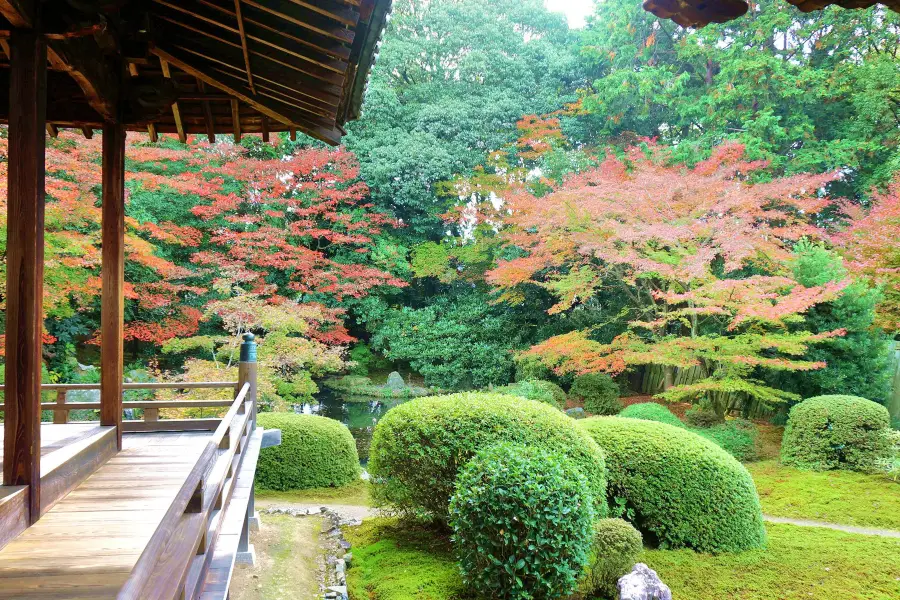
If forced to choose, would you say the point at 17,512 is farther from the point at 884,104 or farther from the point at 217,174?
the point at 884,104

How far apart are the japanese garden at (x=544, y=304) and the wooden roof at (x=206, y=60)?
0.49 ft

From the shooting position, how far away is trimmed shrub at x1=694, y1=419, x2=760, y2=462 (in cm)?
930

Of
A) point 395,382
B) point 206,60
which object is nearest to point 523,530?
point 206,60

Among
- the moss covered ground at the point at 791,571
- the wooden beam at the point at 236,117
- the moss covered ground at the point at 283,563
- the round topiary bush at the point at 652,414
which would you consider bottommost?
the moss covered ground at the point at 283,563

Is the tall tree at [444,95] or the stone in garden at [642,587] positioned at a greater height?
the tall tree at [444,95]

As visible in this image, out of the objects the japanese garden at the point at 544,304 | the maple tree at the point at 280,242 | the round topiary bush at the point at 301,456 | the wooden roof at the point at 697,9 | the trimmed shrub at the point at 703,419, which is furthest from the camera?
the maple tree at the point at 280,242

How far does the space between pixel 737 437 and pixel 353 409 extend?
327 inches

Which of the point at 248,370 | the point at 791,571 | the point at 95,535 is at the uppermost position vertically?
the point at 248,370

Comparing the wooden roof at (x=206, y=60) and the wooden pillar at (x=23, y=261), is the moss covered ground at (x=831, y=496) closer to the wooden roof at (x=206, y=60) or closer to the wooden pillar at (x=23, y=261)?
the wooden roof at (x=206, y=60)

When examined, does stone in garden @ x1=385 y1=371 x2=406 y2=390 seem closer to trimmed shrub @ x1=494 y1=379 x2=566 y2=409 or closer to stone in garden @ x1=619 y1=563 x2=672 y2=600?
trimmed shrub @ x1=494 y1=379 x2=566 y2=409

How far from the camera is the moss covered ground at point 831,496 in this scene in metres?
7.11

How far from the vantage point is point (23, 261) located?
2.51m

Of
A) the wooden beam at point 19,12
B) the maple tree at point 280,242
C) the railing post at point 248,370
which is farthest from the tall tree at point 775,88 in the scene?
the wooden beam at point 19,12

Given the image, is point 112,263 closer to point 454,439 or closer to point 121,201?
point 121,201
